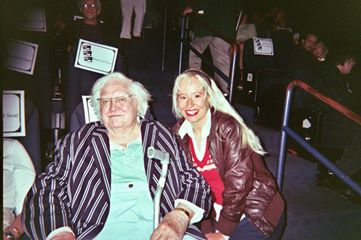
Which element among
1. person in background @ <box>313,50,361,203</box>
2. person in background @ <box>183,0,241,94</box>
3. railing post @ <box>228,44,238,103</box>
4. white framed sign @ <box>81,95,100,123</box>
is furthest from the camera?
person in background @ <box>183,0,241,94</box>

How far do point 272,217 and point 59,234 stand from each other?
3.02 ft

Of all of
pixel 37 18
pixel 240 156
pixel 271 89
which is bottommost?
pixel 240 156

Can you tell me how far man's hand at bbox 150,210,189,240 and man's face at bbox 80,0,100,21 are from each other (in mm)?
1828

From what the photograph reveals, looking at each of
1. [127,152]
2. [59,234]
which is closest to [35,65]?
[127,152]

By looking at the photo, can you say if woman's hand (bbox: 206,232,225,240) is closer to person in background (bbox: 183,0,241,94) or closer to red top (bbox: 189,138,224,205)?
red top (bbox: 189,138,224,205)

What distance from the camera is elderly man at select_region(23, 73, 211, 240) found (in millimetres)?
1660

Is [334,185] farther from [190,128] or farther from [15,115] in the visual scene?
[15,115]

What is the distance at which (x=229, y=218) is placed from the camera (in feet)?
6.04

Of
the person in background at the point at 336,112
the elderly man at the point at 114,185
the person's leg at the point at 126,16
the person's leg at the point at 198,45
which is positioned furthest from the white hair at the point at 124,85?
the person's leg at the point at 126,16

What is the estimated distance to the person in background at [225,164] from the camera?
1868mm

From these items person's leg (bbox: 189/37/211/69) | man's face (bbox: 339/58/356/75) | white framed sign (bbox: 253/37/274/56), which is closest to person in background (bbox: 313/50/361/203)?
man's face (bbox: 339/58/356/75)

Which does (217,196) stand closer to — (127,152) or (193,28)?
(127,152)

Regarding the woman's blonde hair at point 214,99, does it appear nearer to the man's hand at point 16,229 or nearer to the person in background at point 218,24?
the man's hand at point 16,229

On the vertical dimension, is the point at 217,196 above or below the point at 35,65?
below
